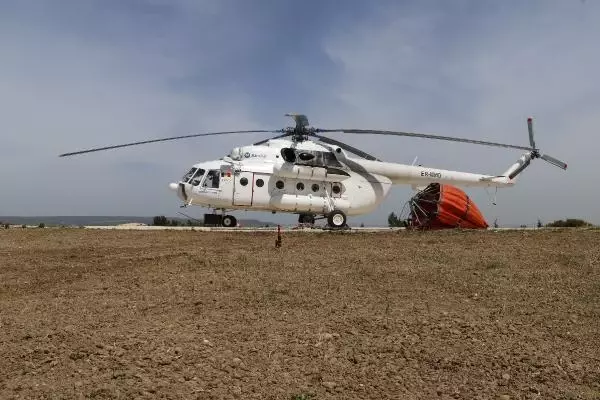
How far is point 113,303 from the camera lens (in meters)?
7.16

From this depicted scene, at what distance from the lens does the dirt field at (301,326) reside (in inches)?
189

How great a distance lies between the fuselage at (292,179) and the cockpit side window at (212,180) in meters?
0.03

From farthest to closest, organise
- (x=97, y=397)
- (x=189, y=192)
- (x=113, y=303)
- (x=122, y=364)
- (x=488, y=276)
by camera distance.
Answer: (x=189, y=192), (x=488, y=276), (x=113, y=303), (x=122, y=364), (x=97, y=397)

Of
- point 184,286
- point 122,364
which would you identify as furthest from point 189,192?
point 122,364

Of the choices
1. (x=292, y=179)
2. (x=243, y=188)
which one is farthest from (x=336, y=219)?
(x=243, y=188)

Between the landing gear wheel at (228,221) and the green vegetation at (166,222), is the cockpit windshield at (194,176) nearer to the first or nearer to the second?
the landing gear wheel at (228,221)

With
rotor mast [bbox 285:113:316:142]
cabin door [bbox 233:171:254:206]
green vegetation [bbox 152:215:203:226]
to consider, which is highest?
rotor mast [bbox 285:113:316:142]

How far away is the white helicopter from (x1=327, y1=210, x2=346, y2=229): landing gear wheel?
4 cm

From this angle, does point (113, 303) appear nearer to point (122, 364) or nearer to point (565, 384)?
point (122, 364)

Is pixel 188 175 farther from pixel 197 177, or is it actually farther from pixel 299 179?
pixel 299 179

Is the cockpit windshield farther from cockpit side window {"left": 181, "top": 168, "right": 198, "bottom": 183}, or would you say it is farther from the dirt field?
the dirt field

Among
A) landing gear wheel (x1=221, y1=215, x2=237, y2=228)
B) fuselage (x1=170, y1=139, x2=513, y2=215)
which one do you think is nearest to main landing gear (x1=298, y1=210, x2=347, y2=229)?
fuselage (x1=170, y1=139, x2=513, y2=215)

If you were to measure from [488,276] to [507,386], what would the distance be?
4.45 metres

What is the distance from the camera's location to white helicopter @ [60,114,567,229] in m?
22.1
